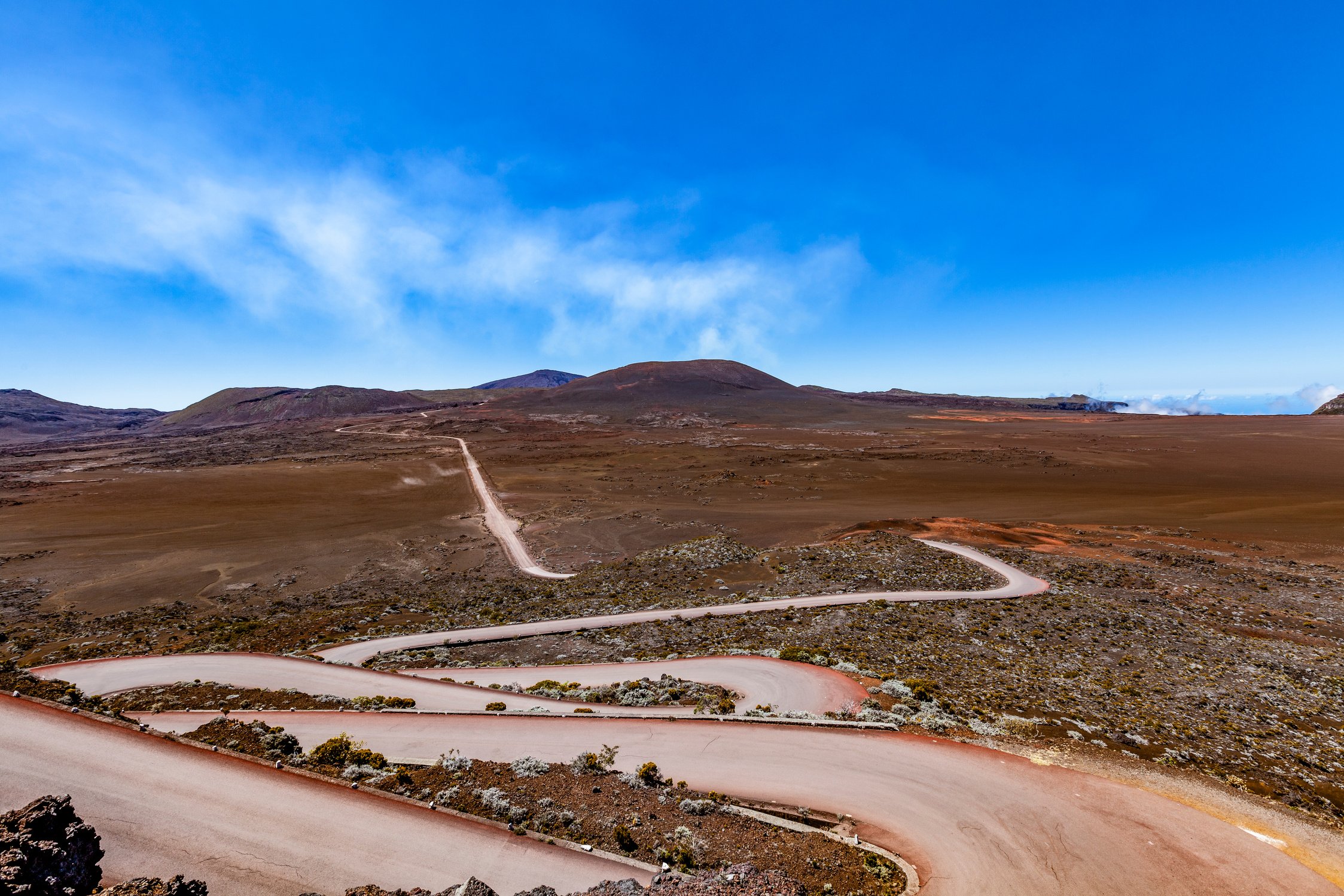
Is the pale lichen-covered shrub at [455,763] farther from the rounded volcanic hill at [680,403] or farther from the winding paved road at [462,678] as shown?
the rounded volcanic hill at [680,403]

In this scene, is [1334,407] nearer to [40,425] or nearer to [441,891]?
[441,891]

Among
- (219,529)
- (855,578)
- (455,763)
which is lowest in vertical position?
(855,578)

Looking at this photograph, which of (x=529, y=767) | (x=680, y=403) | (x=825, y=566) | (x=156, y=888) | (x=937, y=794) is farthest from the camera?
(x=680, y=403)

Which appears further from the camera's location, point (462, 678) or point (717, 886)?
point (462, 678)

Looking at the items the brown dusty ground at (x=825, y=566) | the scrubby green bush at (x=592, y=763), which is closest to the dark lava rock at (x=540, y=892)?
the scrubby green bush at (x=592, y=763)

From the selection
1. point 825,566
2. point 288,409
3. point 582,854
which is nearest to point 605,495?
point 825,566

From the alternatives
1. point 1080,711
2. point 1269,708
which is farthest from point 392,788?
point 1269,708

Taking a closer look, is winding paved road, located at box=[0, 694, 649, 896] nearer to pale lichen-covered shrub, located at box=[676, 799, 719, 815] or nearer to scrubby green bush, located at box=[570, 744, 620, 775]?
pale lichen-covered shrub, located at box=[676, 799, 719, 815]
